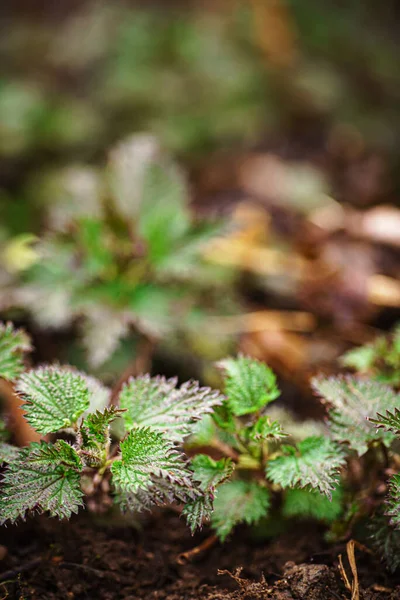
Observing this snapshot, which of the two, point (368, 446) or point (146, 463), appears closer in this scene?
point (146, 463)

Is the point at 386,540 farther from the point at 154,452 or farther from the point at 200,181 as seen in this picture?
the point at 200,181

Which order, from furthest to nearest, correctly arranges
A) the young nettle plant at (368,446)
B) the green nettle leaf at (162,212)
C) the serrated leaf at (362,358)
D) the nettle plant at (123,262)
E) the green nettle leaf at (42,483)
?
the green nettle leaf at (162,212) < the nettle plant at (123,262) < the serrated leaf at (362,358) < the young nettle plant at (368,446) < the green nettle leaf at (42,483)

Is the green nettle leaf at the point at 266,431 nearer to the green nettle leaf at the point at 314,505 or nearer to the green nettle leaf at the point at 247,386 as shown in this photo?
the green nettle leaf at the point at 247,386

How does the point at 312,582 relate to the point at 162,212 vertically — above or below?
below

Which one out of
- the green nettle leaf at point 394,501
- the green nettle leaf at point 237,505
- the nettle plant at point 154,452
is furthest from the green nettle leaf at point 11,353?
the green nettle leaf at point 394,501

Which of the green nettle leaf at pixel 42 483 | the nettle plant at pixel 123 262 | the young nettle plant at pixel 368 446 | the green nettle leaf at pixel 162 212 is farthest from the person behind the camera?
the green nettle leaf at pixel 162 212

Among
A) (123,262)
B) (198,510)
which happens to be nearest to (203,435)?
(198,510)
